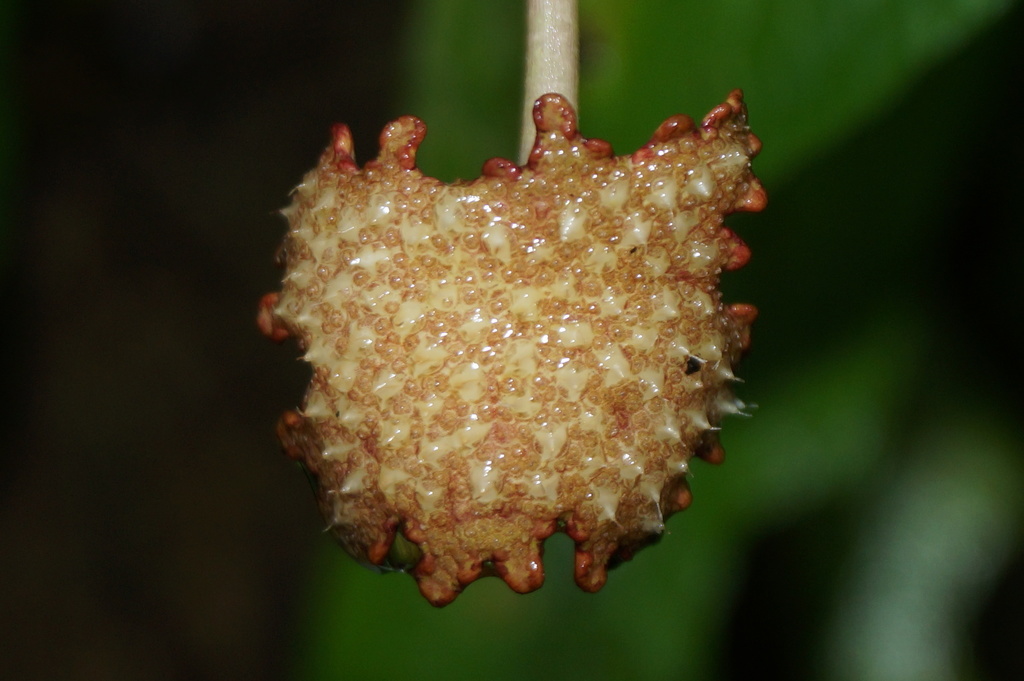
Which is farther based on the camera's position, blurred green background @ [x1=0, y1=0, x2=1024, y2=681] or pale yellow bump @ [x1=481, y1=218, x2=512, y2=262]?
blurred green background @ [x1=0, y1=0, x2=1024, y2=681]

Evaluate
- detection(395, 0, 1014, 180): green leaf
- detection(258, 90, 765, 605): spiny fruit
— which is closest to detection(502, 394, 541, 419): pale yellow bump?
detection(258, 90, 765, 605): spiny fruit

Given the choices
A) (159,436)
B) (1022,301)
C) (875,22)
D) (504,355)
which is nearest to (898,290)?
(1022,301)

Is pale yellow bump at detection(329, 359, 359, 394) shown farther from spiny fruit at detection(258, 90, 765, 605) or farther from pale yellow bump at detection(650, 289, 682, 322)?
pale yellow bump at detection(650, 289, 682, 322)

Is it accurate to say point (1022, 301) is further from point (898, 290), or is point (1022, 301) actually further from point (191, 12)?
point (191, 12)

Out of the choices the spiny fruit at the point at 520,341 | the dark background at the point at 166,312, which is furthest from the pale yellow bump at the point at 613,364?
the dark background at the point at 166,312

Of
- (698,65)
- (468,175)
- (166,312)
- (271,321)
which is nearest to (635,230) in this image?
(271,321)

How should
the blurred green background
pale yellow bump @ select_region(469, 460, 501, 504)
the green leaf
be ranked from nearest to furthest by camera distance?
pale yellow bump @ select_region(469, 460, 501, 504) → the green leaf → the blurred green background
